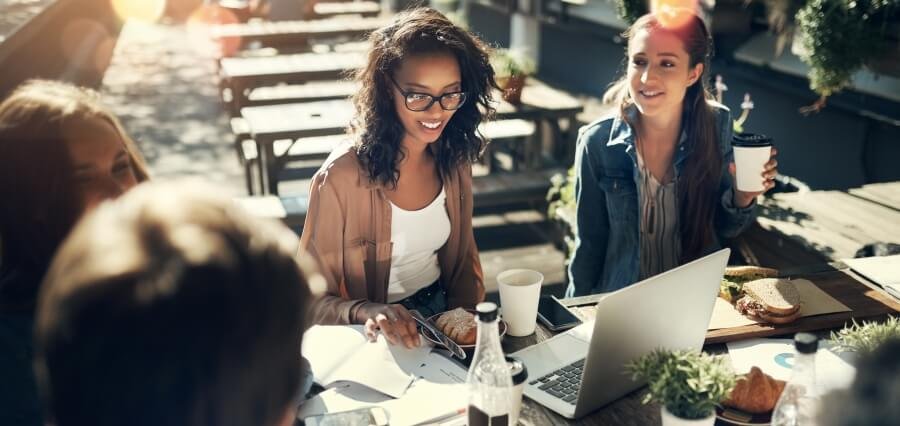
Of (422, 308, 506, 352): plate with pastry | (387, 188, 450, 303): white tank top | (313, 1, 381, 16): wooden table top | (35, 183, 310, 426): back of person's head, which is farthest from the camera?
(313, 1, 381, 16): wooden table top

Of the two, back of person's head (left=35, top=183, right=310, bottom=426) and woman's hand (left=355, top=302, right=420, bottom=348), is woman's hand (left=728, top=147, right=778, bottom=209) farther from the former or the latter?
back of person's head (left=35, top=183, right=310, bottom=426)

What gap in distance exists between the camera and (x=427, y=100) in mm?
2158

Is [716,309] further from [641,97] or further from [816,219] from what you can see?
[816,219]

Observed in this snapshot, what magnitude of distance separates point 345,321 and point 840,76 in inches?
112

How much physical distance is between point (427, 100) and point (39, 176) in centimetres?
99

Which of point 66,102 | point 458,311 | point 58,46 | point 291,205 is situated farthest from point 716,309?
point 58,46

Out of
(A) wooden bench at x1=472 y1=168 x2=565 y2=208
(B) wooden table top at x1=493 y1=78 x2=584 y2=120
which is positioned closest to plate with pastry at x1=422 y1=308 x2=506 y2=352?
(A) wooden bench at x1=472 y1=168 x2=565 y2=208

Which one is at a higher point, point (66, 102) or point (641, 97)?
point (66, 102)

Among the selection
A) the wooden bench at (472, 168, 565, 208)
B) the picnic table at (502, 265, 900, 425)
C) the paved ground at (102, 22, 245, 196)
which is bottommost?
the paved ground at (102, 22, 245, 196)

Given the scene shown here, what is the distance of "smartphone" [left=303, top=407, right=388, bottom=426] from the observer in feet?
4.75

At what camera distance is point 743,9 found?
4.75m

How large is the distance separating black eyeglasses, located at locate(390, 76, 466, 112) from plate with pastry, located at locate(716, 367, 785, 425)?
1.07 metres

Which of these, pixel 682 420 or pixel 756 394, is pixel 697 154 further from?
pixel 682 420

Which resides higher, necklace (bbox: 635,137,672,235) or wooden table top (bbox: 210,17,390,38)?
necklace (bbox: 635,137,672,235)
